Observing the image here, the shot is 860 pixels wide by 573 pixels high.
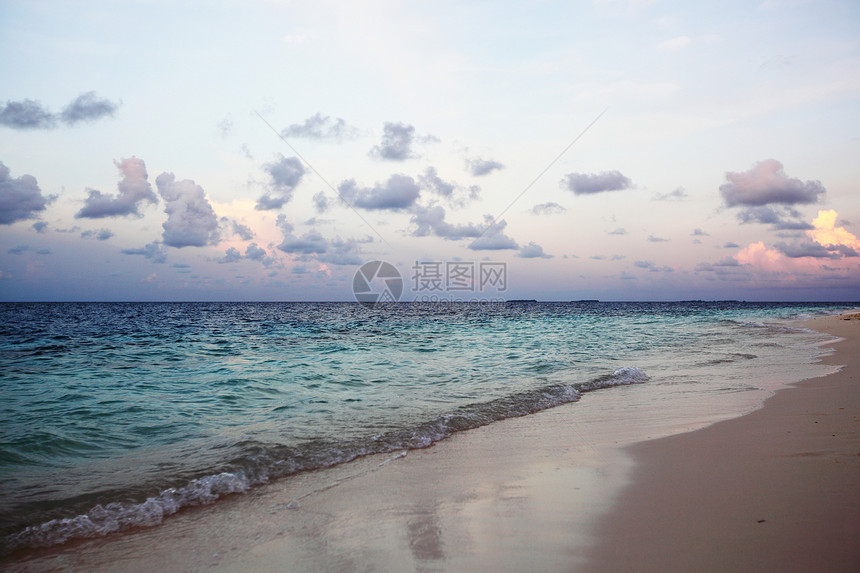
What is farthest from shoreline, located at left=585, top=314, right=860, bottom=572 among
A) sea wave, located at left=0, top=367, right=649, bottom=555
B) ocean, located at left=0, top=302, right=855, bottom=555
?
sea wave, located at left=0, top=367, right=649, bottom=555

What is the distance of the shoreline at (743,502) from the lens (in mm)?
3021

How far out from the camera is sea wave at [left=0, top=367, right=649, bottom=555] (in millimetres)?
4047

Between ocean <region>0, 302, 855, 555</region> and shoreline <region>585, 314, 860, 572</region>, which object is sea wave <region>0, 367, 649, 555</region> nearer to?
ocean <region>0, 302, 855, 555</region>

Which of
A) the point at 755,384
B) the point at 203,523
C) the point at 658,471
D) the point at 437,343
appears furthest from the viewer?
the point at 437,343

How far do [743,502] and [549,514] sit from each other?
159cm

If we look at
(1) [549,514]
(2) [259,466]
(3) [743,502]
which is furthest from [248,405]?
(3) [743,502]

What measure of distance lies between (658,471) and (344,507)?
3.15m

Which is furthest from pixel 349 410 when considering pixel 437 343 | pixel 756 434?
pixel 437 343

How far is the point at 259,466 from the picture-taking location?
545 cm

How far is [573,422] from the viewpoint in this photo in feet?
24.1

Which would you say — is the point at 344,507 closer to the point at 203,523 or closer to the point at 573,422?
the point at 203,523

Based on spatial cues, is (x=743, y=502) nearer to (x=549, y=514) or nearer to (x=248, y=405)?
(x=549, y=514)

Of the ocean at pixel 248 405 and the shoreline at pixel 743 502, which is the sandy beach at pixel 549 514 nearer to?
the shoreline at pixel 743 502

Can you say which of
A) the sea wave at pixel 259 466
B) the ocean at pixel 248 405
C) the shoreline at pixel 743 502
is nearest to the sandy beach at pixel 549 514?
the shoreline at pixel 743 502
